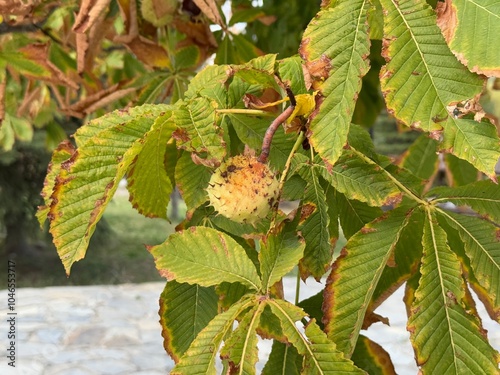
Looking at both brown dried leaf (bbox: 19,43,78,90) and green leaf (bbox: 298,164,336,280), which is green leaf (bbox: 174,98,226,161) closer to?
green leaf (bbox: 298,164,336,280)

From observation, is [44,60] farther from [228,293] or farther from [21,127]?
[21,127]

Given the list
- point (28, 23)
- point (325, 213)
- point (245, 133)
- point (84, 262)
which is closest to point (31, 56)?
point (28, 23)

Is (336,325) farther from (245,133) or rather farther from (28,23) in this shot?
(28,23)

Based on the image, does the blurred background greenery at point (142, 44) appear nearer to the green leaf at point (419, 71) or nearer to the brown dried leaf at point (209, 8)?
the brown dried leaf at point (209, 8)

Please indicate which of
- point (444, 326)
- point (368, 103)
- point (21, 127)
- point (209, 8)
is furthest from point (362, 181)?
point (21, 127)

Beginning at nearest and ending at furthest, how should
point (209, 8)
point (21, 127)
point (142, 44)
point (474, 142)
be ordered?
1. point (474, 142)
2. point (209, 8)
3. point (142, 44)
4. point (21, 127)

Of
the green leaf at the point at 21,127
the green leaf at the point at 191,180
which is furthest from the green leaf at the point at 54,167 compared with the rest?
the green leaf at the point at 21,127
